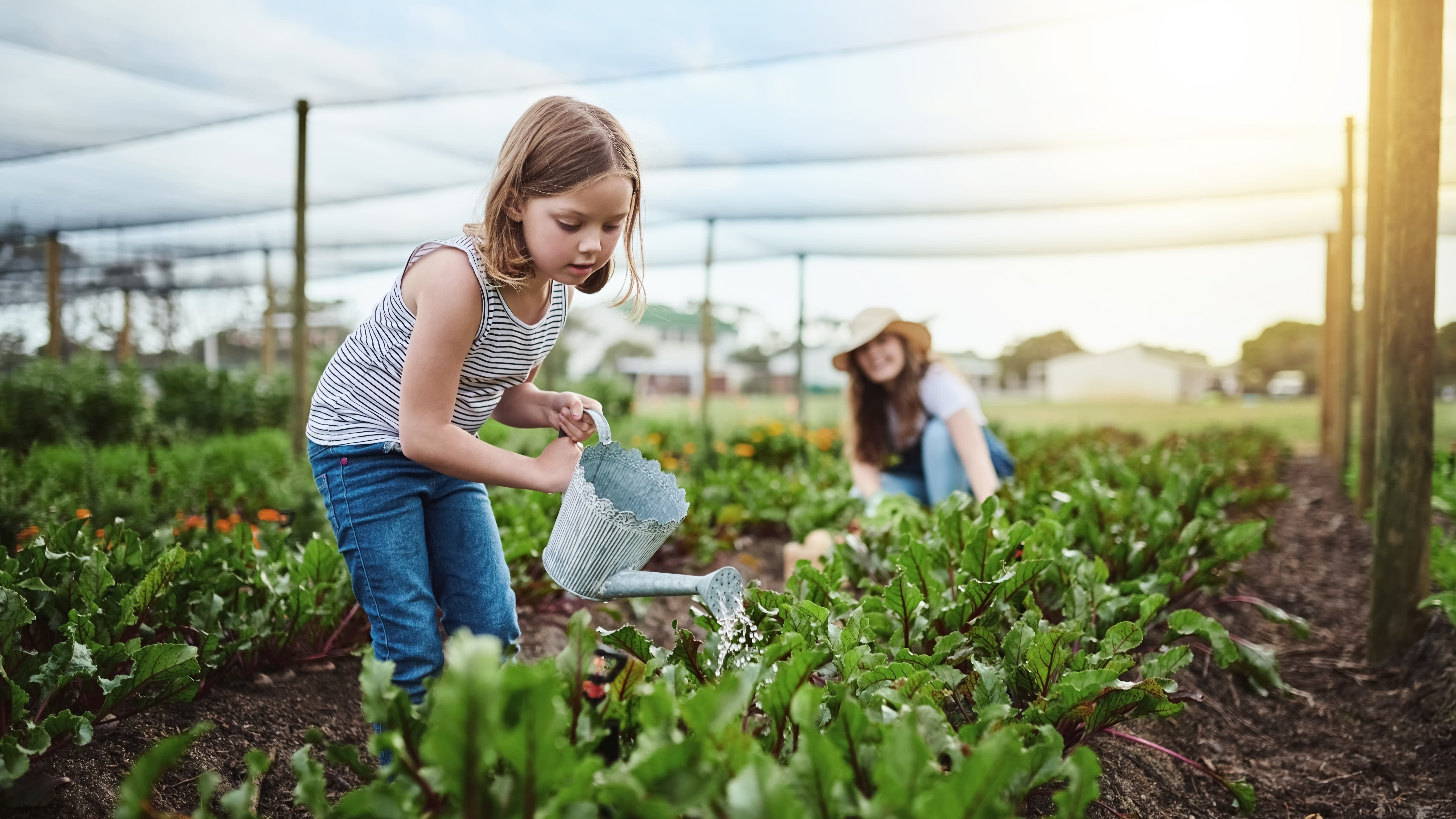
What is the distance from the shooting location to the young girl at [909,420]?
4.08m

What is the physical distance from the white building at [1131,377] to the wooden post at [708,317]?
7732 millimetres

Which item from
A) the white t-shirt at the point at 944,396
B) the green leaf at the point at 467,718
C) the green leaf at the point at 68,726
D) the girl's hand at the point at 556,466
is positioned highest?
the white t-shirt at the point at 944,396

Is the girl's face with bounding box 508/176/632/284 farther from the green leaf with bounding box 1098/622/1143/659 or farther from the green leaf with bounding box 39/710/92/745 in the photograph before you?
the green leaf with bounding box 1098/622/1143/659

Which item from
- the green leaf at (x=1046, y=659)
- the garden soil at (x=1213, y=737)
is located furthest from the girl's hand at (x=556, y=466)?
the green leaf at (x=1046, y=659)

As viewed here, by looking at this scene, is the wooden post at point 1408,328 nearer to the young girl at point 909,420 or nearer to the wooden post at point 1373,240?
the wooden post at point 1373,240

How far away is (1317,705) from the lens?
2.83m

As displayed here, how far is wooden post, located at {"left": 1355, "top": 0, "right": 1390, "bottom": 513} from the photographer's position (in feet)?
10.7

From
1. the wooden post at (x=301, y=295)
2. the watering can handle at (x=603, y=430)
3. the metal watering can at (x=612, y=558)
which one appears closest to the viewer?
the metal watering can at (x=612, y=558)

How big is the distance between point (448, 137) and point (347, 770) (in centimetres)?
461

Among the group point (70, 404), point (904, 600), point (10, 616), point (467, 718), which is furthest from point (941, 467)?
point (70, 404)

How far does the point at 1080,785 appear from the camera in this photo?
3.49 feet

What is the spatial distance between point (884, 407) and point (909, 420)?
189 mm

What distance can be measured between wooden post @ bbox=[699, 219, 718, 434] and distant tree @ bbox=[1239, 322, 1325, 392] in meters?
10.8

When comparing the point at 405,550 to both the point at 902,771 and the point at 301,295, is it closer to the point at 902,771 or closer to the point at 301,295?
the point at 902,771
